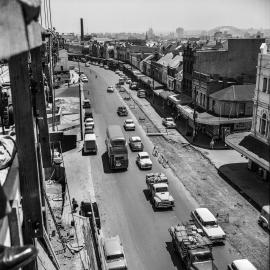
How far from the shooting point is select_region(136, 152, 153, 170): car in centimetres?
3672

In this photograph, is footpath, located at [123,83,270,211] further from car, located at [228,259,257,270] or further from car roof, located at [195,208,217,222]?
car, located at [228,259,257,270]

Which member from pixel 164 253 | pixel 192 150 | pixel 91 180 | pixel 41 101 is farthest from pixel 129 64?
pixel 41 101

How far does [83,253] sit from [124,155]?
17.4 meters

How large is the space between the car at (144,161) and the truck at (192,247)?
1363 cm

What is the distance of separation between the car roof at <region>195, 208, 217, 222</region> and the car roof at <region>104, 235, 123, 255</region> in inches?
234

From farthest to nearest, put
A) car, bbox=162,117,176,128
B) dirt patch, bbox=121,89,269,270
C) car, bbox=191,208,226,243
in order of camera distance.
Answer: car, bbox=162,117,176,128, car, bbox=191,208,226,243, dirt patch, bbox=121,89,269,270

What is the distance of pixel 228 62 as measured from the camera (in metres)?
54.6

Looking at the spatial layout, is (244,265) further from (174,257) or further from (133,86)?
(133,86)

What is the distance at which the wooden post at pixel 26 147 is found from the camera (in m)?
6.30

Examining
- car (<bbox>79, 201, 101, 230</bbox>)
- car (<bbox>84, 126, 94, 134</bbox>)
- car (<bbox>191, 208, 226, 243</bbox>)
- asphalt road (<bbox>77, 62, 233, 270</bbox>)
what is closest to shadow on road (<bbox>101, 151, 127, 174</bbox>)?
asphalt road (<bbox>77, 62, 233, 270</bbox>)

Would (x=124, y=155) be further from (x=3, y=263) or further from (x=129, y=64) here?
(x=129, y=64)

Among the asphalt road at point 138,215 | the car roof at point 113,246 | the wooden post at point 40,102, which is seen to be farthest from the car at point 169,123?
the wooden post at point 40,102

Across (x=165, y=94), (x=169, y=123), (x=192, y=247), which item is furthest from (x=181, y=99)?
(x=192, y=247)

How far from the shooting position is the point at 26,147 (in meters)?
6.60
